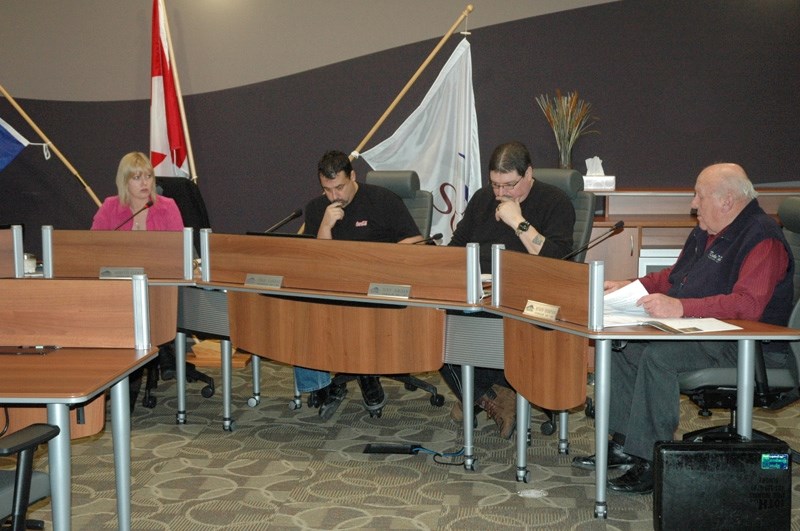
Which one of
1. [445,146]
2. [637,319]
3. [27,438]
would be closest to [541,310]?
[637,319]

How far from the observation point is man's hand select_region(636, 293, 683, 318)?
3.00 metres

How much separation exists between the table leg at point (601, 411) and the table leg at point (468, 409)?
62cm

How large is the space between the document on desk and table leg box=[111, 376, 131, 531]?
58.5 inches

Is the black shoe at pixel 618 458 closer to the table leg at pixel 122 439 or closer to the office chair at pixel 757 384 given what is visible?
the office chair at pixel 757 384

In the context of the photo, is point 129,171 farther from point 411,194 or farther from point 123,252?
point 411,194

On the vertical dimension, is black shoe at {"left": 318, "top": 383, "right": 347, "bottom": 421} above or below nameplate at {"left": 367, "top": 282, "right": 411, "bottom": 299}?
below

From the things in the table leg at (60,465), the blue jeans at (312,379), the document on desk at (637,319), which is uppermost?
the document on desk at (637,319)

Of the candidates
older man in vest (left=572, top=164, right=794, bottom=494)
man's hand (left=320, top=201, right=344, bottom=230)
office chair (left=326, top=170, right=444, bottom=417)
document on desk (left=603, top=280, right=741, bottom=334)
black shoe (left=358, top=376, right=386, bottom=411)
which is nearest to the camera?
document on desk (left=603, top=280, right=741, bottom=334)

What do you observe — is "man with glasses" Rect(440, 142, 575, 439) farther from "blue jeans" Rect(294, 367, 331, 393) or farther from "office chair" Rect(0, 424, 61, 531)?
"office chair" Rect(0, 424, 61, 531)

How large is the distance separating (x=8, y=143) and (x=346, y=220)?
8.79 ft

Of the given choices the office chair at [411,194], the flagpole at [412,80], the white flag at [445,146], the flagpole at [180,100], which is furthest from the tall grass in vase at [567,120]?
the flagpole at [180,100]

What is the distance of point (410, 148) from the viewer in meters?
5.71

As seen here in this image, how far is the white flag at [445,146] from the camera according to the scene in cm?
561

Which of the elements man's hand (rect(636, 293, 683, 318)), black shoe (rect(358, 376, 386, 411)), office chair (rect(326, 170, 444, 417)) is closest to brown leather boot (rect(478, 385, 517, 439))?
black shoe (rect(358, 376, 386, 411))
